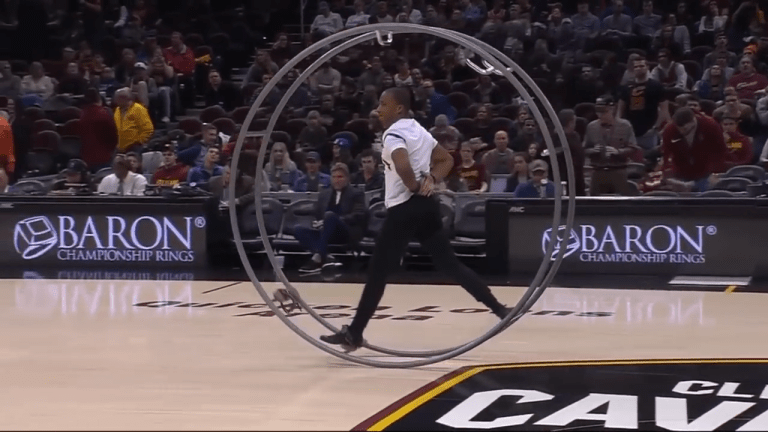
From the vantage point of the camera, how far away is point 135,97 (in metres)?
17.4

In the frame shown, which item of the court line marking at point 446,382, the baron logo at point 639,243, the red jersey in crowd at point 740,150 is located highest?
the red jersey in crowd at point 740,150

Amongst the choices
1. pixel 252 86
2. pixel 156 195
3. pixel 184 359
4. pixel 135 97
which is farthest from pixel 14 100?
pixel 184 359

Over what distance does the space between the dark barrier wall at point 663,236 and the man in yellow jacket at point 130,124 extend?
6330 mm

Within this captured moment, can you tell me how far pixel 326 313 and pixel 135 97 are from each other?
8081 millimetres

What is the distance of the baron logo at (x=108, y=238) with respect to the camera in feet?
43.4

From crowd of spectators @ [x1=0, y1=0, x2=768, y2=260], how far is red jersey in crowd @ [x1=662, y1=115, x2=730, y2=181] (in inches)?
0.8

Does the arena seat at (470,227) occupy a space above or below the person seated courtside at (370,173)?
below

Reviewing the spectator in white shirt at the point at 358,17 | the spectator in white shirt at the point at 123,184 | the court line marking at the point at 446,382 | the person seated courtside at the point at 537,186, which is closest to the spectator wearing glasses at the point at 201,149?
the spectator in white shirt at the point at 123,184

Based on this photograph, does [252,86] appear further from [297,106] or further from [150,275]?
[150,275]

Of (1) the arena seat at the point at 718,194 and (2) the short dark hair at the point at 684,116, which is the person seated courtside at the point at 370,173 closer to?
(2) the short dark hair at the point at 684,116

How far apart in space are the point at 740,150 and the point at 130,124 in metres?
7.79

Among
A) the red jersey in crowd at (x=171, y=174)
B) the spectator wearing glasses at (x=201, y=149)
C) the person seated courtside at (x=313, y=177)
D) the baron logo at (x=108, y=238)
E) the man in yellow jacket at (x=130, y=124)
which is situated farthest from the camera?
the man in yellow jacket at (x=130, y=124)

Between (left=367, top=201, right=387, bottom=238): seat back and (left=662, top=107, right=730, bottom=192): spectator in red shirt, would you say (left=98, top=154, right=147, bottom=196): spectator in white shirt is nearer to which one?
(left=367, top=201, right=387, bottom=238): seat back

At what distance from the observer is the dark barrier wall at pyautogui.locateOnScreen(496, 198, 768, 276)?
38.9ft
